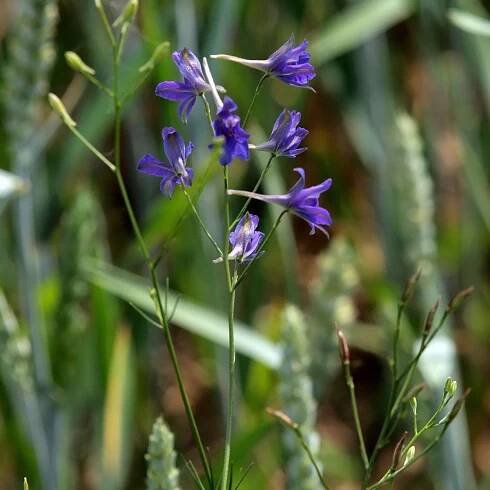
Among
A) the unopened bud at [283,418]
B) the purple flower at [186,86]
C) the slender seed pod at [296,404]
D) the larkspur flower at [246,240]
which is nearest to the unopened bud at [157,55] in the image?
the purple flower at [186,86]

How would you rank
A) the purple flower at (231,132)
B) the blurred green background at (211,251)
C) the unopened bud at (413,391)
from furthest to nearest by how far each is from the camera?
the blurred green background at (211,251)
the unopened bud at (413,391)
the purple flower at (231,132)

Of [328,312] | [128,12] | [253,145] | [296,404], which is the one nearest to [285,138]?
[253,145]

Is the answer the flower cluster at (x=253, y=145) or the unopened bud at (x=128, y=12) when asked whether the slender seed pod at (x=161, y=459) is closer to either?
the flower cluster at (x=253, y=145)

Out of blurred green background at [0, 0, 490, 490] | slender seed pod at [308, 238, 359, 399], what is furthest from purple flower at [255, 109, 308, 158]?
slender seed pod at [308, 238, 359, 399]

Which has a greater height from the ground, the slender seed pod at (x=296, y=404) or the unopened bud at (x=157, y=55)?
the unopened bud at (x=157, y=55)

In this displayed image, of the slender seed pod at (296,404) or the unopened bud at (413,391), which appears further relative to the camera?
the slender seed pod at (296,404)

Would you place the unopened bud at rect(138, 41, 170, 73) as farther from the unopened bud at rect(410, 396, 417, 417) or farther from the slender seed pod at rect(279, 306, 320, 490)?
the slender seed pod at rect(279, 306, 320, 490)
